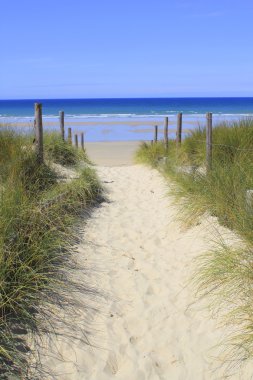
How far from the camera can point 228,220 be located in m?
5.46

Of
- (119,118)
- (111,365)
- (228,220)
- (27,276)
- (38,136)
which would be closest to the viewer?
(111,365)

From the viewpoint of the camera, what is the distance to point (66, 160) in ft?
34.8

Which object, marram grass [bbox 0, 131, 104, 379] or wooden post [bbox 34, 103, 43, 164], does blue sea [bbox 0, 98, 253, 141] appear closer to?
wooden post [bbox 34, 103, 43, 164]

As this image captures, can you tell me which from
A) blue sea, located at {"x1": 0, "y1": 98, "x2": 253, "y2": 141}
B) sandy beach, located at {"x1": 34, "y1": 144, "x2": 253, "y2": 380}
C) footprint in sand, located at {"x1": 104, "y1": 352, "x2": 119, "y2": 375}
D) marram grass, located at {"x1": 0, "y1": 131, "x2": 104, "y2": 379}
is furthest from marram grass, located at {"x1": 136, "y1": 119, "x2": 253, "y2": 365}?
blue sea, located at {"x1": 0, "y1": 98, "x2": 253, "y2": 141}

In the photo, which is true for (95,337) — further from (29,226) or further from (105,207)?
(105,207)

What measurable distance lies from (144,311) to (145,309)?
0.04 metres

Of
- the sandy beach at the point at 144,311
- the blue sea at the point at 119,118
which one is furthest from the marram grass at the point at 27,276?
the blue sea at the point at 119,118

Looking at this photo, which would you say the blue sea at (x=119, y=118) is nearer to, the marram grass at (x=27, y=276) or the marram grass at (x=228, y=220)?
the marram grass at (x=228, y=220)

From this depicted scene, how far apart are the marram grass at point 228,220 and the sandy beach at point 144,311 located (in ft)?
0.47

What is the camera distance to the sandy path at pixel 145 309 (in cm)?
→ 323

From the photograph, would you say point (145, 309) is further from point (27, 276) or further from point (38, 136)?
point (38, 136)

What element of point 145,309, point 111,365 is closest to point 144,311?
Answer: point 145,309

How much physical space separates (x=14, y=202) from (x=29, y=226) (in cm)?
30

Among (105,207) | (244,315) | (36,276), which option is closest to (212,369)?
(244,315)
